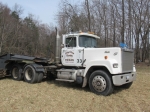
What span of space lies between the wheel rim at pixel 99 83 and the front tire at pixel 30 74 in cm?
327

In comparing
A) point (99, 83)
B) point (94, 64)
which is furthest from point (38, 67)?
point (99, 83)

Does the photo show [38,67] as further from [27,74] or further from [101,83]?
[101,83]

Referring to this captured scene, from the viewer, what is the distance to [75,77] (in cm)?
773

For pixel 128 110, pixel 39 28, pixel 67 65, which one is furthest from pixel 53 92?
pixel 39 28

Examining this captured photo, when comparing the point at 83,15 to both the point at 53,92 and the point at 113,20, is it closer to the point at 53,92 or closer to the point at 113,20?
the point at 113,20

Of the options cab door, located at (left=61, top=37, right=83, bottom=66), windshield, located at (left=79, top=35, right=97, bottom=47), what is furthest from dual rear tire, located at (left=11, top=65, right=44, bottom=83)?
windshield, located at (left=79, top=35, right=97, bottom=47)

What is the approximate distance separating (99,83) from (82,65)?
1283mm

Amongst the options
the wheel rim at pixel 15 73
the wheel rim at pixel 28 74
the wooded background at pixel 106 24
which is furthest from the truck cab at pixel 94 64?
the wooded background at pixel 106 24

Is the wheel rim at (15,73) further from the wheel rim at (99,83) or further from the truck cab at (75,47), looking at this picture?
the wheel rim at (99,83)

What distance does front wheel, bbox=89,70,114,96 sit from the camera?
6.75m

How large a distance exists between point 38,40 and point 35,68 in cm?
3245

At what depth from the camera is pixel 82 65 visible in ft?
25.8

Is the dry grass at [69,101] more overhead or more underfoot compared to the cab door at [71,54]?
more underfoot

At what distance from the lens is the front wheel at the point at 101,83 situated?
6754mm
